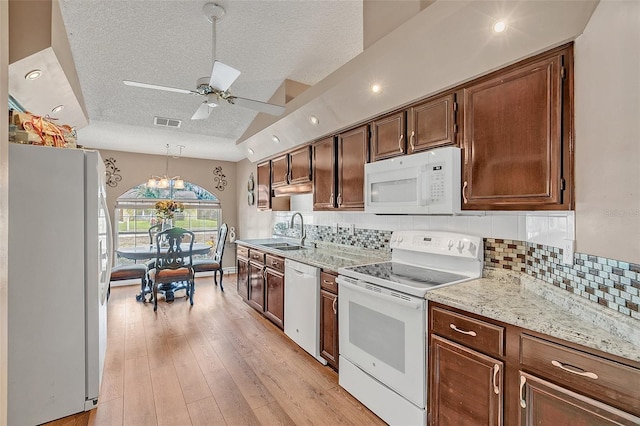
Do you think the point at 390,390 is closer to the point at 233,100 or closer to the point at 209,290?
the point at 233,100

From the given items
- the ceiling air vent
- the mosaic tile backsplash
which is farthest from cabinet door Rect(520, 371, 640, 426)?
the ceiling air vent

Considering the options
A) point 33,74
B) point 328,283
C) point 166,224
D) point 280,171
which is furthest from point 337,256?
point 166,224

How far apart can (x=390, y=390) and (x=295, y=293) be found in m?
1.34

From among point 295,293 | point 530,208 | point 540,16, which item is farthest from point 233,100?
point 530,208

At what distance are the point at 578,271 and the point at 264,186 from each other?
406cm

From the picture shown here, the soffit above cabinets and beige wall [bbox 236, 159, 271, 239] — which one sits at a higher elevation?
the soffit above cabinets

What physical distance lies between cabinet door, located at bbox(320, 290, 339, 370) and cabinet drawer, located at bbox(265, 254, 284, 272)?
784mm

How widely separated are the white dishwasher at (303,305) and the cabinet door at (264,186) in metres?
1.74

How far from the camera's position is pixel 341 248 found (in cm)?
359

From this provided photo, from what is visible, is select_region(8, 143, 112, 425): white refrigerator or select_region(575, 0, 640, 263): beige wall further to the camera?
select_region(8, 143, 112, 425): white refrigerator

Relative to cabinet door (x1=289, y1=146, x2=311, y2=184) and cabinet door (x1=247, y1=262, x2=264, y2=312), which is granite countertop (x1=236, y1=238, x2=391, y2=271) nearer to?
cabinet door (x1=247, y1=262, x2=264, y2=312)

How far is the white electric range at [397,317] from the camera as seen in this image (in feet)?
5.92

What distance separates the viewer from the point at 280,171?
4.35m

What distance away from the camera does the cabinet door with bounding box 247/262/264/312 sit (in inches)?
151
